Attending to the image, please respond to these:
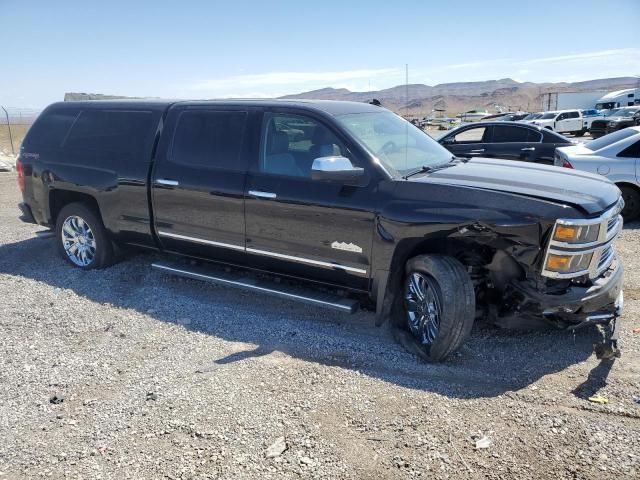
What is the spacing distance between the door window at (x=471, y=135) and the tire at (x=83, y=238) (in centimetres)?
807

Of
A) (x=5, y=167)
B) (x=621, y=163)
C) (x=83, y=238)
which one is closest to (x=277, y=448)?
(x=83, y=238)

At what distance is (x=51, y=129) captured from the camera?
6383 mm

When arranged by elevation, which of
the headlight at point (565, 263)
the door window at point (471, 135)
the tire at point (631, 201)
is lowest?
the tire at point (631, 201)

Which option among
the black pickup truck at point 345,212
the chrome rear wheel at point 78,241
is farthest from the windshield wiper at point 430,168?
the chrome rear wheel at point 78,241

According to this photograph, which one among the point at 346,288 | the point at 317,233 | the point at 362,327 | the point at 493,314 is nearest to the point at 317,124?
the point at 317,233

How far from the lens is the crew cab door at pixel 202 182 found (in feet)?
16.1

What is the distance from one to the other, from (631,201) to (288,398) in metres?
7.15

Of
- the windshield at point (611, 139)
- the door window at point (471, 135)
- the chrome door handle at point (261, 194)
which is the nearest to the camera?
the chrome door handle at point (261, 194)

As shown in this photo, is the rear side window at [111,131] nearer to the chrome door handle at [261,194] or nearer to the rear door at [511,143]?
the chrome door handle at [261,194]

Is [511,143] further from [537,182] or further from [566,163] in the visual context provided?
[537,182]

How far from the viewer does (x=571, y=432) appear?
10.2 ft

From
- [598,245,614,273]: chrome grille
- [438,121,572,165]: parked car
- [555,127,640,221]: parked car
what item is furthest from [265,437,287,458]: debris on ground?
[438,121,572,165]: parked car

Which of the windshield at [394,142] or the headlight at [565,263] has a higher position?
the windshield at [394,142]

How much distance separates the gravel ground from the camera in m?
2.92
